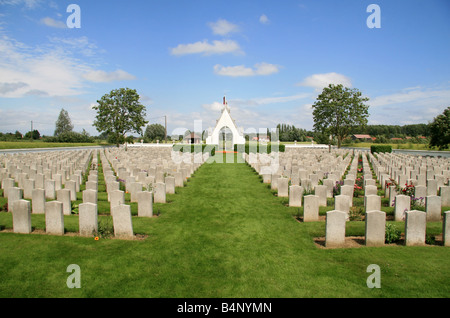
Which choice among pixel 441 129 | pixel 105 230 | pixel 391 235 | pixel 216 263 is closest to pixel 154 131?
pixel 441 129

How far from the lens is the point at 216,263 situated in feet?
19.1

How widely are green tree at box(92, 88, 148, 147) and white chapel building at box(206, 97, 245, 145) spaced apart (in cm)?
1216

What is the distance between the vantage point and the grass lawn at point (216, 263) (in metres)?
4.84

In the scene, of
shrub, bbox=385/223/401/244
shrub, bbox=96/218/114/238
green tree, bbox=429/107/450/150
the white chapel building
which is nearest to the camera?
shrub, bbox=385/223/401/244

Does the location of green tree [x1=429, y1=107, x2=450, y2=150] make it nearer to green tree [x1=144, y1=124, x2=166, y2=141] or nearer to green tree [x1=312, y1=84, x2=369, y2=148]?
green tree [x1=312, y1=84, x2=369, y2=148]

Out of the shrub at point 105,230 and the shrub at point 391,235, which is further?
the shrub at point 105,230

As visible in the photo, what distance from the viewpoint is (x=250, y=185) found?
1511 centimetres

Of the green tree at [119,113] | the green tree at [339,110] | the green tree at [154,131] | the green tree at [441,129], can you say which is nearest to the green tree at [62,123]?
the green tree at [154,131]

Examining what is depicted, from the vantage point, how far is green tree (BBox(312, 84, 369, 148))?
1608 inches

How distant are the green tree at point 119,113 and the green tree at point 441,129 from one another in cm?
4019

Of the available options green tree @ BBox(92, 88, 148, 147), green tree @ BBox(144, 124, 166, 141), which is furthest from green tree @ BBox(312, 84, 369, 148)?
green tree @ BBox(144, 124, 166, 141)

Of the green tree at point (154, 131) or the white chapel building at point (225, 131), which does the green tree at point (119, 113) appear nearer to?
the white chapel building at point (225, 131)

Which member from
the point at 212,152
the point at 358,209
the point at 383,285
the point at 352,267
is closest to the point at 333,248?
the point at 352,267
